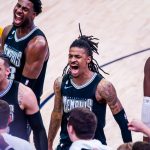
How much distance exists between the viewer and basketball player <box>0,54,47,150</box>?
441 centimetres

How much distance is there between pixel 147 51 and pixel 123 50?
433mm

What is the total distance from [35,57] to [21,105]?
1.14 metres

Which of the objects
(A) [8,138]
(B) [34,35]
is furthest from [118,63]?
(A) [8,138]

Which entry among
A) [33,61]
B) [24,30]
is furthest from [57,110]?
[24,30]

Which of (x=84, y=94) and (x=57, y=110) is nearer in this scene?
(x=84, y=94)

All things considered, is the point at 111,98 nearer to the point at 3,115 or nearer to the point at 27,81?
the point at 27,81

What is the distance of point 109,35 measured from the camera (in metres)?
9.95

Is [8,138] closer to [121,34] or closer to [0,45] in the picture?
[0,45]

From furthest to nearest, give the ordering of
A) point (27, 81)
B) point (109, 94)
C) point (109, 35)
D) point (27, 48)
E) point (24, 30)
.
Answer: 1. point (109, 35)
2. point (24, 30)
3. point (27, 48)
4. point (27, 81)
5. point (109, 94)

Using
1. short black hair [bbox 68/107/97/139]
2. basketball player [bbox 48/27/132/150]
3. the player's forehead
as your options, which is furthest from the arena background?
short black hair [bbox 68/107/97/139]

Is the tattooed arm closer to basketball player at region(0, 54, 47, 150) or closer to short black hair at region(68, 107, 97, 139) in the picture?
basketball player at region(0, 54, 47, 150)

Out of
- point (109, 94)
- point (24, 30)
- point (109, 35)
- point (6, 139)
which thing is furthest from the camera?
point (109, 35)

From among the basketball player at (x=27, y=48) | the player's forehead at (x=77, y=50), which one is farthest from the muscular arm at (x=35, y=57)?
the player's forehead at (x=77, y=50)

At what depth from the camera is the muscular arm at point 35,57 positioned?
543 cm
